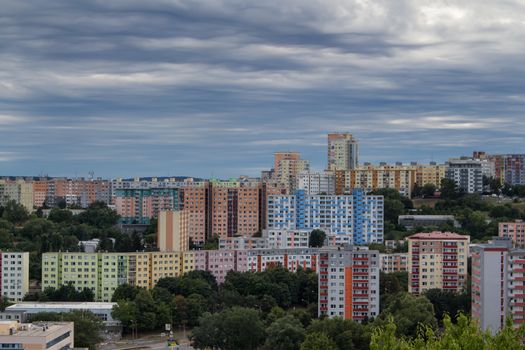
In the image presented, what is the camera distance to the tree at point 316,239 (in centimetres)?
2783

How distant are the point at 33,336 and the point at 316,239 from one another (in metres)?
15.8

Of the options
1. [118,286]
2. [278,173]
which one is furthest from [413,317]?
[278,173]

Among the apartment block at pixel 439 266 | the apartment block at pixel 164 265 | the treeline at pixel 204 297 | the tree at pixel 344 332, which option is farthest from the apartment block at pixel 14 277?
the tree at pixel 344 332

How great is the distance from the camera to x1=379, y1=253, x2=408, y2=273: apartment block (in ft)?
75.0

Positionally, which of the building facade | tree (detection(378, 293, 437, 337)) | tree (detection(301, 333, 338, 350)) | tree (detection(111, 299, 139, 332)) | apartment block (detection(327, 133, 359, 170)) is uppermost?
apartment block (detection(327, 133, 359, 170))

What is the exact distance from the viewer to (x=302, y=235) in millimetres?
27578

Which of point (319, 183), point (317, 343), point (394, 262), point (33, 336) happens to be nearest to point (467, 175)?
point (319, 183)

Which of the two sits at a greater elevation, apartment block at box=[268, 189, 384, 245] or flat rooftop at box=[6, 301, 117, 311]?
apartment block at box=[268, 189, 384, 245]

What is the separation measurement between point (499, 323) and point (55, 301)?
9.30 metres

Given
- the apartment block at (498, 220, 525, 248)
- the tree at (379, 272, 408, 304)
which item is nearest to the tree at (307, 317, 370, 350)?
the tree at (379, 272, 408, 304)

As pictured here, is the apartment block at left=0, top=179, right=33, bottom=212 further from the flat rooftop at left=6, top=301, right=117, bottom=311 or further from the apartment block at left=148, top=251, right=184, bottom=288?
the flat rooftop at left=6, top=301, right=117, bottom=311

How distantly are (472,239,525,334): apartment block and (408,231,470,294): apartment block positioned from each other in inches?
169

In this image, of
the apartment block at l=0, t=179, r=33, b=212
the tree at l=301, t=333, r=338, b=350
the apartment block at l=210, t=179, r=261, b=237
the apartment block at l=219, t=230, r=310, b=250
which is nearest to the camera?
the tree at l=301, t=333, r=338, b=350

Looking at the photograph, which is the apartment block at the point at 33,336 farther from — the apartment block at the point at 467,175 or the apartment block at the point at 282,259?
the apartment block at the point at 467,175
